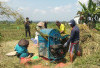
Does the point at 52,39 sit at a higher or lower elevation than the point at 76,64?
higher

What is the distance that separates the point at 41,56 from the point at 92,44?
2.44 meters

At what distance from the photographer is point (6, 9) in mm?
4820

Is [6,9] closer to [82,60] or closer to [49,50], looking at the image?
[49,50]

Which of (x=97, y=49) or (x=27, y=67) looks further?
(x=97, y=49)

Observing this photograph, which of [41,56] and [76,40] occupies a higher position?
[76,40]

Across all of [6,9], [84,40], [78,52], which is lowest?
[78,52]

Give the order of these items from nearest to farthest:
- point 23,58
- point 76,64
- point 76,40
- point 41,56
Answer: point 76,64
point 76,40
point 23,58
point 41,56

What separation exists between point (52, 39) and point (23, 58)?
1.55m

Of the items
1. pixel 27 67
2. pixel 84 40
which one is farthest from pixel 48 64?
pixel 84 40

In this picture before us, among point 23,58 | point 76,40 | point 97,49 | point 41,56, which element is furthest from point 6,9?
point 97,49

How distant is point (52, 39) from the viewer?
5.08 m

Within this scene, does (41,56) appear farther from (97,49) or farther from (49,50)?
(97,49)

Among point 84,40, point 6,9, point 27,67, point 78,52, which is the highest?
point 6,9

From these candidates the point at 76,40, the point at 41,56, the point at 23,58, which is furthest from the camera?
the point at 41,56
